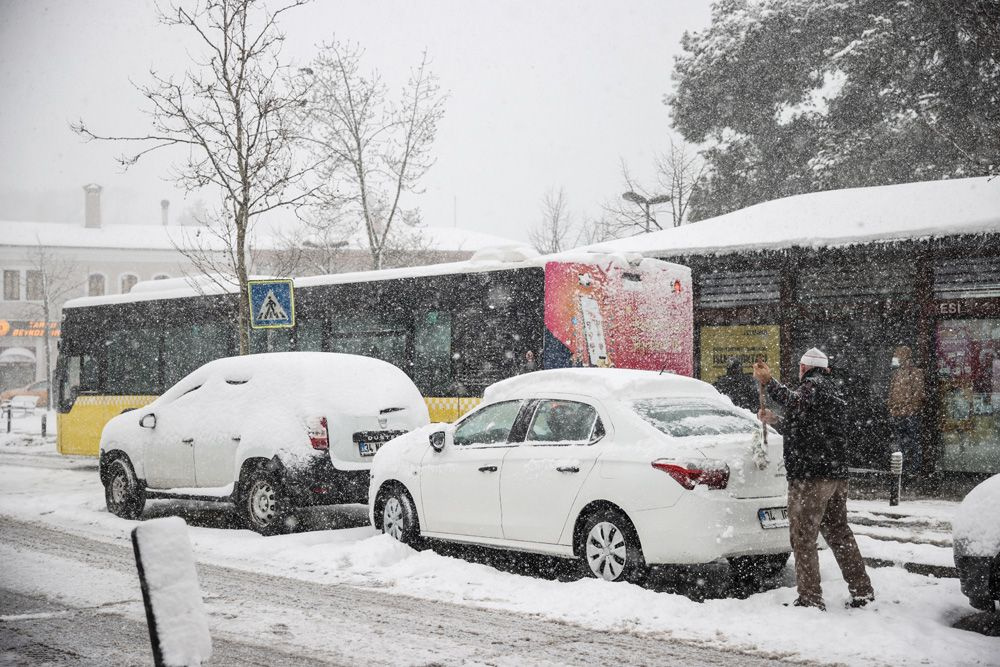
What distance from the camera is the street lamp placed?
33188 millimetres

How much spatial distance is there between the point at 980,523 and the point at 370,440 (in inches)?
247

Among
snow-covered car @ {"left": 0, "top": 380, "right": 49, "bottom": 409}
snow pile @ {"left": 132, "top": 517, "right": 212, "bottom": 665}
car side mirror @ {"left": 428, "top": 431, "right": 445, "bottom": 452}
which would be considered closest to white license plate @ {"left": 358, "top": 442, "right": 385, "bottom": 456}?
car side mirror @ {"left": 428, "top": 431, "right": 445, "bottom": 452}

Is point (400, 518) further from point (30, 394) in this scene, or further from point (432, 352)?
point (30, 394)

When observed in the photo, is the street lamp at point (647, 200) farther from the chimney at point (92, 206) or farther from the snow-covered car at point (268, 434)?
the chimney at point (92, 206)

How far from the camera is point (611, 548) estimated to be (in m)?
7.71

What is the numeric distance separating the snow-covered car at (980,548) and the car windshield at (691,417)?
178 centimetres

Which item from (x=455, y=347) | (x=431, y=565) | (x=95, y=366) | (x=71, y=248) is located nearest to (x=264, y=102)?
(x=455, y=347)

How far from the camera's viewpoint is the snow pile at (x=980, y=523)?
21.6ft

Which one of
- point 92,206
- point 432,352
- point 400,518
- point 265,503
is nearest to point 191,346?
point 432,352

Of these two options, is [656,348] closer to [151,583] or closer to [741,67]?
[151,583]

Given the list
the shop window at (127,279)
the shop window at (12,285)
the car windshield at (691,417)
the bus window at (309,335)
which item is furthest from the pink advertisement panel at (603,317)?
the shop window at (12,285)

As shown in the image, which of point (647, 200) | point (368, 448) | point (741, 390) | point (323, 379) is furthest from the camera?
point (647, 200)

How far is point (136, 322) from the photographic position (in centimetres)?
1944

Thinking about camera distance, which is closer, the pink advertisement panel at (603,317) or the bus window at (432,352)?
the pink advertisement panel at (603,317)
